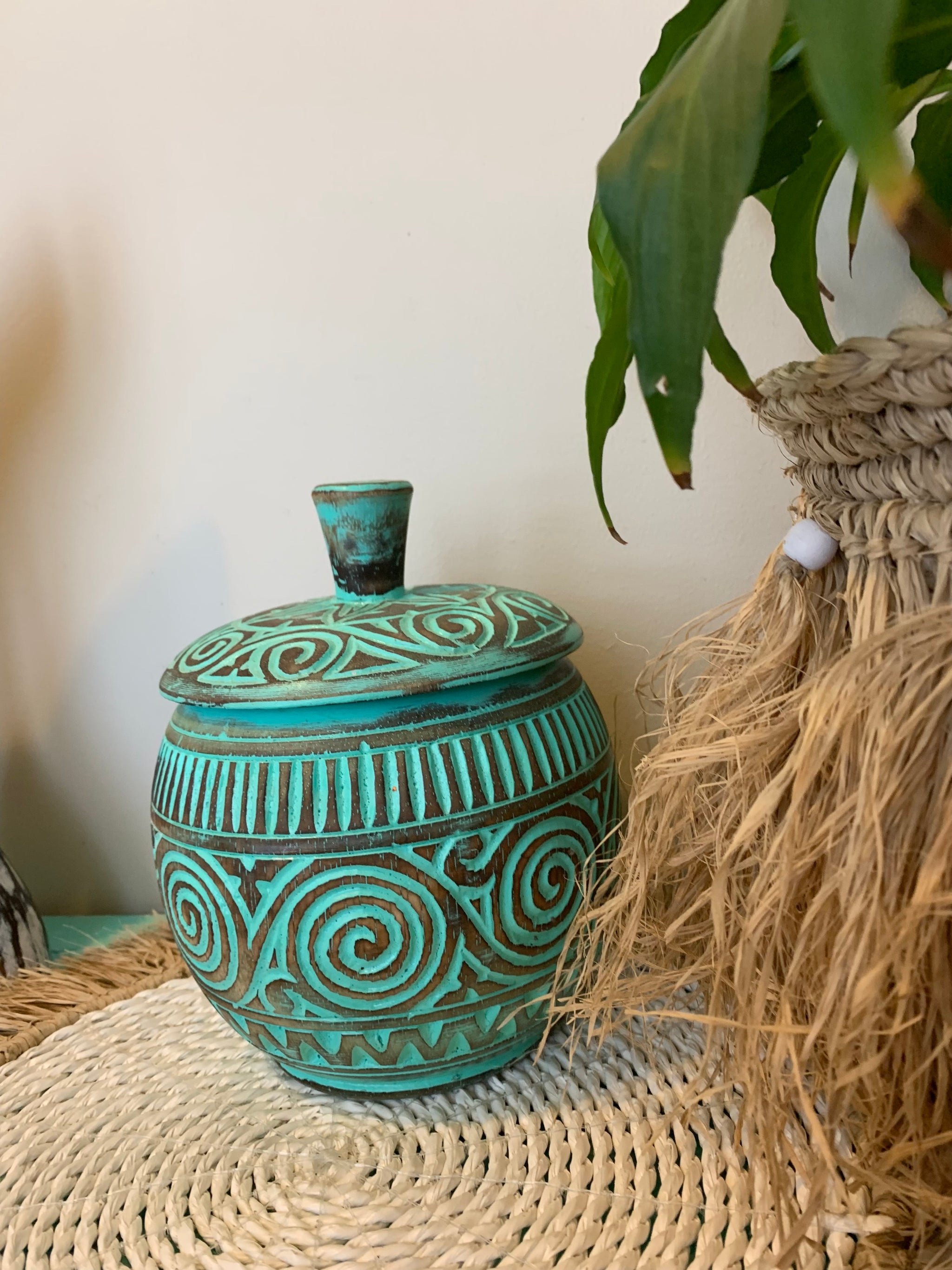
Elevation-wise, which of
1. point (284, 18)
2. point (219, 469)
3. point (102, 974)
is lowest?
point (102, 974)

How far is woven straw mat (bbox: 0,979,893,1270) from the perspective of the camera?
1.30 feet

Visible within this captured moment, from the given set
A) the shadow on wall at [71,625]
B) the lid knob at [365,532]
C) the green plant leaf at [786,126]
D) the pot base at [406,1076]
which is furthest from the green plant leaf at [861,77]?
the shadow on wall at [71,625]

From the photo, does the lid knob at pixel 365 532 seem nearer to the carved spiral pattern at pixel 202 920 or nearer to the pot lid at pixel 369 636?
the pot lid at pixel 369 636

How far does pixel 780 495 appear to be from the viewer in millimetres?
676

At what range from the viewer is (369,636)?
0.47 metres

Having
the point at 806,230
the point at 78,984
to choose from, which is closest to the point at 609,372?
the point at 806,230

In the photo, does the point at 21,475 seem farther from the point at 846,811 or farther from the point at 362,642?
the point at 846,811

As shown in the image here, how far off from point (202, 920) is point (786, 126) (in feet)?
1.66

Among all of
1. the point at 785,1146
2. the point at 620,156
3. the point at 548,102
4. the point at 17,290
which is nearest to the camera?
the point at 620,156

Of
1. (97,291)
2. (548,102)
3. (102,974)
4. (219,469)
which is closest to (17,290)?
(97,291)

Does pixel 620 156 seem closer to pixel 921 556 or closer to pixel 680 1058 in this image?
pixel 921 556

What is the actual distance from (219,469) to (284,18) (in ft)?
1.20

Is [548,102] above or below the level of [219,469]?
above

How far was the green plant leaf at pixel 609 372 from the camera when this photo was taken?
0.39 metres
